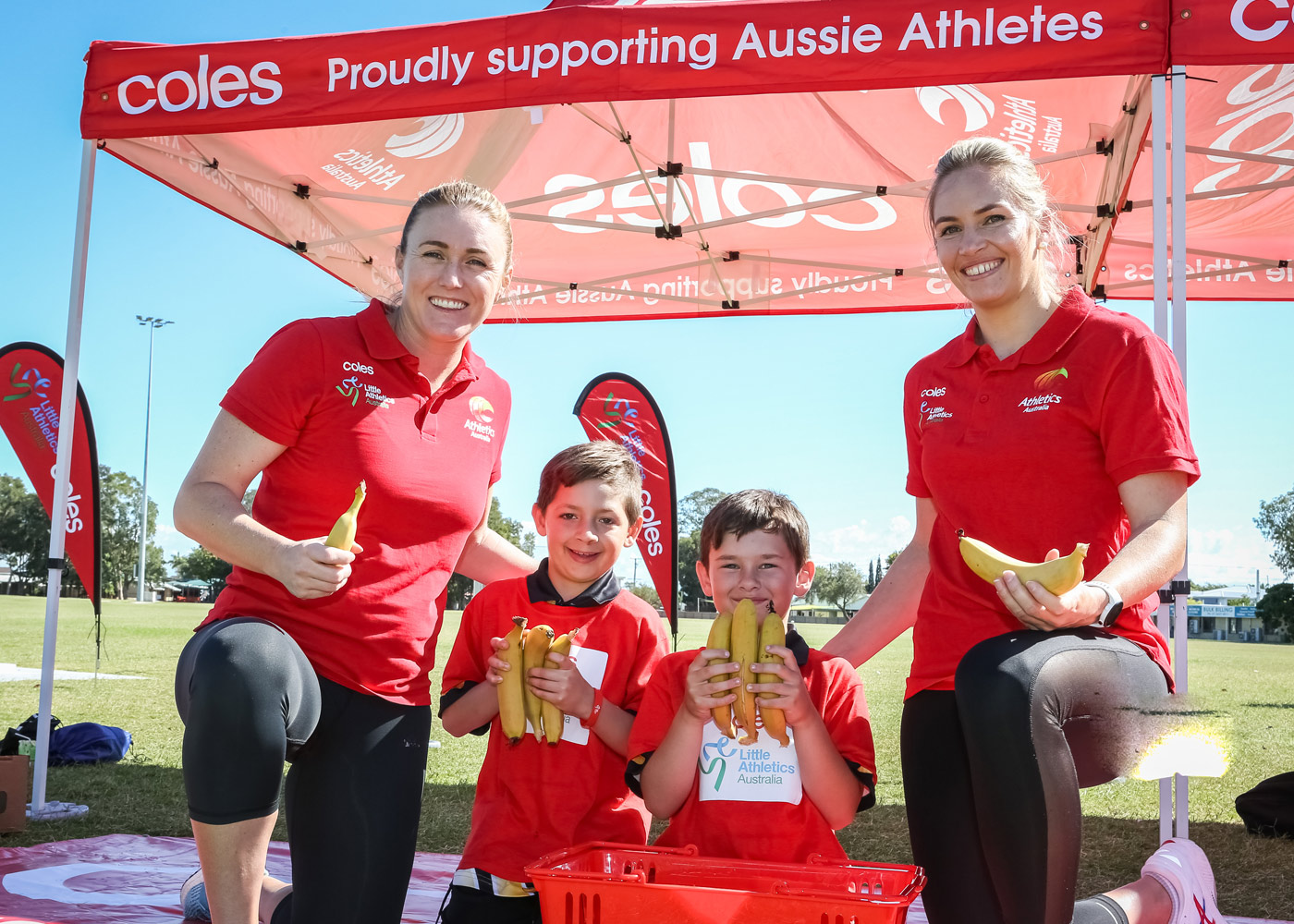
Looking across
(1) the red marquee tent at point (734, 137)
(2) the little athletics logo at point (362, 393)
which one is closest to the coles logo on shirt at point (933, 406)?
(1) the red marquee tent at point (734, 137)

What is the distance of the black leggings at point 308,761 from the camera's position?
196 centimetres

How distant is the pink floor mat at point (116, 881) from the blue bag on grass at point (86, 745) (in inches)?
95.4

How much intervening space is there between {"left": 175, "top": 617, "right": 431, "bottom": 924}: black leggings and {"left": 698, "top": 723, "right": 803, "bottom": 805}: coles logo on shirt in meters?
0.75

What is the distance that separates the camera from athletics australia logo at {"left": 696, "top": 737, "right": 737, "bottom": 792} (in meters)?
2.40

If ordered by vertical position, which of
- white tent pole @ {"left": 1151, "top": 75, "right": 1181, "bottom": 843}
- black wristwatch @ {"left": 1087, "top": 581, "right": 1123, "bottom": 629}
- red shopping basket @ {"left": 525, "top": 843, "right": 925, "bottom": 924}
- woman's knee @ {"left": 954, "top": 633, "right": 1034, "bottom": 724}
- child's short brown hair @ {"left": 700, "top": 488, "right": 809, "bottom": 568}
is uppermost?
white tent pole @ {"left": 1151, "top": 75, "right": 1181, "bottom": 843}

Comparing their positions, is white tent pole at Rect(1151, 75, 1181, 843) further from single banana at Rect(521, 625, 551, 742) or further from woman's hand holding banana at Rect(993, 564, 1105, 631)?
single banana at Rect(521, 625, 551, 742)

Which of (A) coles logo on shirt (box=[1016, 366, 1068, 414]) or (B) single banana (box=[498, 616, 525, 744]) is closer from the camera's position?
(A) coles logo on shirt (box=[1016, 366, 1068, 414])

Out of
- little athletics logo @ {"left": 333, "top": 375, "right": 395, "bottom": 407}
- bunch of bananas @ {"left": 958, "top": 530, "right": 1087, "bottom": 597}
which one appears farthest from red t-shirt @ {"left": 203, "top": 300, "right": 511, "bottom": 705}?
bunch of bananas @ {"left": 958, "top": 530, "right": 1087, "bottom": 597}

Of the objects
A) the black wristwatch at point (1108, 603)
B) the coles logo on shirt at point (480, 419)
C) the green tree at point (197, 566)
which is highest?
the coles logo on shirt at point (480, 419)

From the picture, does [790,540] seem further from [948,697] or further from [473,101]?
[473,101]

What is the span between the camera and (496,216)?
271 cm

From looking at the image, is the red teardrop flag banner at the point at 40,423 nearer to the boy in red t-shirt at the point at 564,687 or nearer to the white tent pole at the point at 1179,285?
the boy in red t-shirt at the point at 564,687

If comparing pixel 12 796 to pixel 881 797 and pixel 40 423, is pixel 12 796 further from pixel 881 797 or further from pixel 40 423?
pixel 881 797

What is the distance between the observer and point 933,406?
243cm
